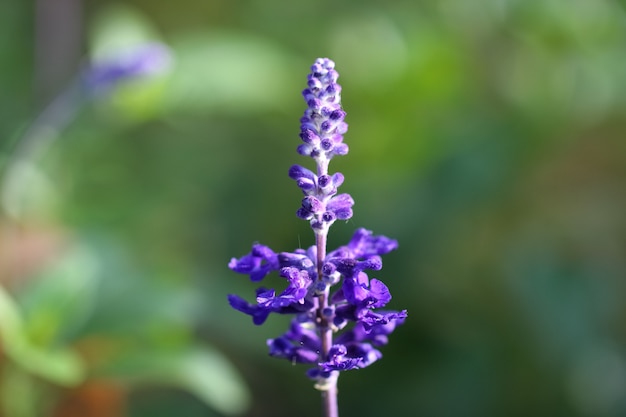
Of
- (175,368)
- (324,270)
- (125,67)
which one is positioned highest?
(125,67)

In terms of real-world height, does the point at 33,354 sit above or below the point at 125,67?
below

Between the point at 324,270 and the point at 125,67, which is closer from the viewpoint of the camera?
the point at 324,270

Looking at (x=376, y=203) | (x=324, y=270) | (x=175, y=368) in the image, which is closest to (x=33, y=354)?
(x=175, y=368)

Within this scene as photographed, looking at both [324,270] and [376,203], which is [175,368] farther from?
[376,203]

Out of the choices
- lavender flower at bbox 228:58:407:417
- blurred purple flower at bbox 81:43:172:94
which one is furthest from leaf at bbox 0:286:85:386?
lavender flower at bbox 228:58:407:417

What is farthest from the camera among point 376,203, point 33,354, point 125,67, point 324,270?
point 376,203

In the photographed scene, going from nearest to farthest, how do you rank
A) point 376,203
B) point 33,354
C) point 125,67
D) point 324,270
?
1. point 324,270
2. point 33,354
3. point 125,67
4. point 376,203

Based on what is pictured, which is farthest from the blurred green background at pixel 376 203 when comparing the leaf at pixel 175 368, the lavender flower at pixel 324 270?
the lavender flower at pixel 324 270

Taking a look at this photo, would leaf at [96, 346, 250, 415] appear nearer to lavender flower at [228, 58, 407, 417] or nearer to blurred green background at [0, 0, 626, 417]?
blurred green background at [0, 0, 626, 417]
